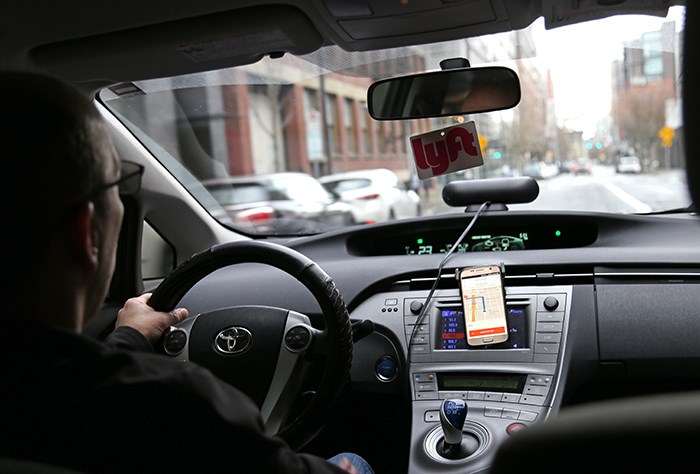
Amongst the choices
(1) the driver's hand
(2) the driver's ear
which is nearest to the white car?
(1) the driver's hand

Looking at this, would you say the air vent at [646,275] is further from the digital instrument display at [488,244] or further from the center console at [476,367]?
the digital instrument display at [488,244]

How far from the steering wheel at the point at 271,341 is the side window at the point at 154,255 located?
1.38m

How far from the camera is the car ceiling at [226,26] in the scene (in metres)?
2.62

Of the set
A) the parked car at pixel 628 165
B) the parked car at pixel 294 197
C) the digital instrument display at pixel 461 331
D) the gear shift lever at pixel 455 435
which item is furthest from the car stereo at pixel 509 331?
the parked car at pixel 628 165

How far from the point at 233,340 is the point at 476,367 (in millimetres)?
1073

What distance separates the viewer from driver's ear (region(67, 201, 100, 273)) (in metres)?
1.33

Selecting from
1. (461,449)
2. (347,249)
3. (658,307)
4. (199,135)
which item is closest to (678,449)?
(461,449)

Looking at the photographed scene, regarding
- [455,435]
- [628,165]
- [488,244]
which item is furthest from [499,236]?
[628,165]

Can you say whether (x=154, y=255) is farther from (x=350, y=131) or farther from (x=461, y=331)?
(x=350, y=131)

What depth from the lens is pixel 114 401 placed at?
128 cm

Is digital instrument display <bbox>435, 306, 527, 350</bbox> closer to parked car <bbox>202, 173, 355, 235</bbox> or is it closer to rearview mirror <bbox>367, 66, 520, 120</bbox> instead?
rearview mirror <bbox>367, 66, 520, 120</bbox>

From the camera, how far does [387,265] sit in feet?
11.6

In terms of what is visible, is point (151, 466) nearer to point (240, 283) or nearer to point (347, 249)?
point (240, 283)

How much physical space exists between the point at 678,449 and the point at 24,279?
1091 mm
